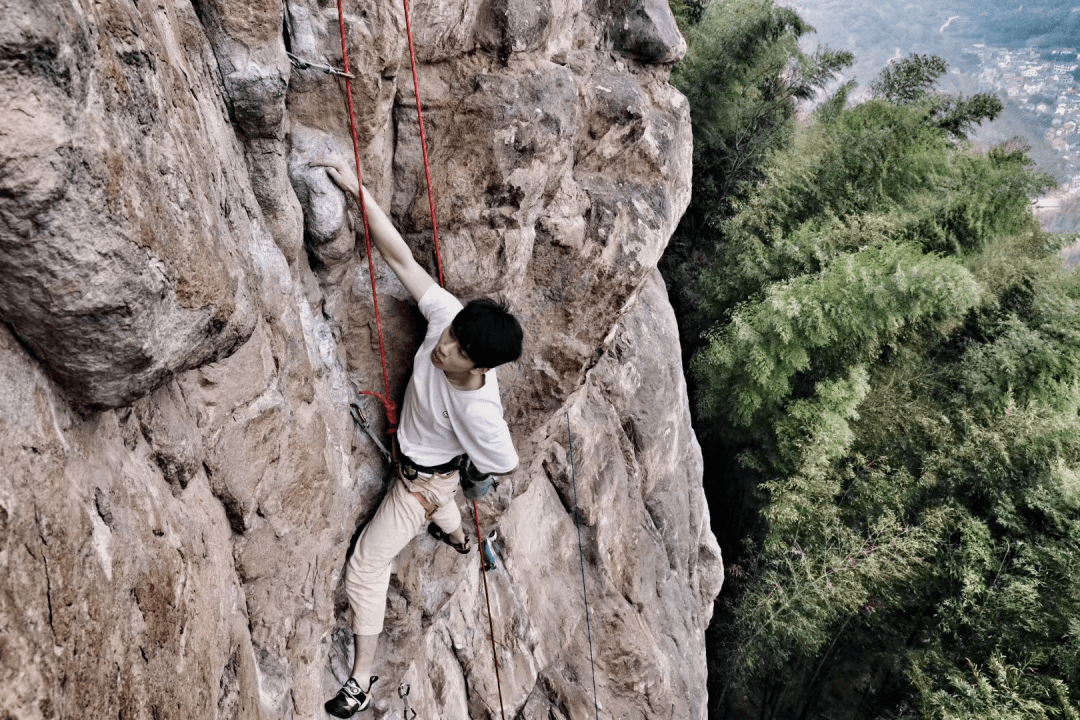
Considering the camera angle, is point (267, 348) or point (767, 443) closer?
point (267, 348)

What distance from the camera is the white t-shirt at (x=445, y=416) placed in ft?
10.3

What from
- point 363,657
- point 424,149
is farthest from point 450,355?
point 363,657

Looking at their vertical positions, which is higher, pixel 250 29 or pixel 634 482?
pixel 250 29

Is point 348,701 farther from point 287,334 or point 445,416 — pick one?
point 287,334

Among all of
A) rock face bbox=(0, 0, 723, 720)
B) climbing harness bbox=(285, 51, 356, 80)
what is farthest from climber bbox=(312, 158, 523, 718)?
climbing harness bbox=(285, 51, 356, 80)

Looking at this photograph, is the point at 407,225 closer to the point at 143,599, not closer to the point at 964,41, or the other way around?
the point at 143,599

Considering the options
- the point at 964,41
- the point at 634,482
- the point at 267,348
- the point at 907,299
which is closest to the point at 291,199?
the point at 267,348

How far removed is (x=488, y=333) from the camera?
279 centimetres

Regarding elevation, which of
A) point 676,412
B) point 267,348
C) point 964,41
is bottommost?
point 676,412

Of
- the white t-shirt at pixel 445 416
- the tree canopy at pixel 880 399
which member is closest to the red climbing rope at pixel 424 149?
the white t-shirt at pixel 445 416

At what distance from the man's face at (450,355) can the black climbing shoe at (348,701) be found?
180 centimetres

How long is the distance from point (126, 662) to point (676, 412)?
581 centimetres

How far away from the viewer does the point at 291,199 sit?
9.07 feet

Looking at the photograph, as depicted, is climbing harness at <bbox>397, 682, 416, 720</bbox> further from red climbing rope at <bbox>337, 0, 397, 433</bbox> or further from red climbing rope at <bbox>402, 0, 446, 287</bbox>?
red climbing rope at <bbox>402, 0, 446, 287</bbox>
